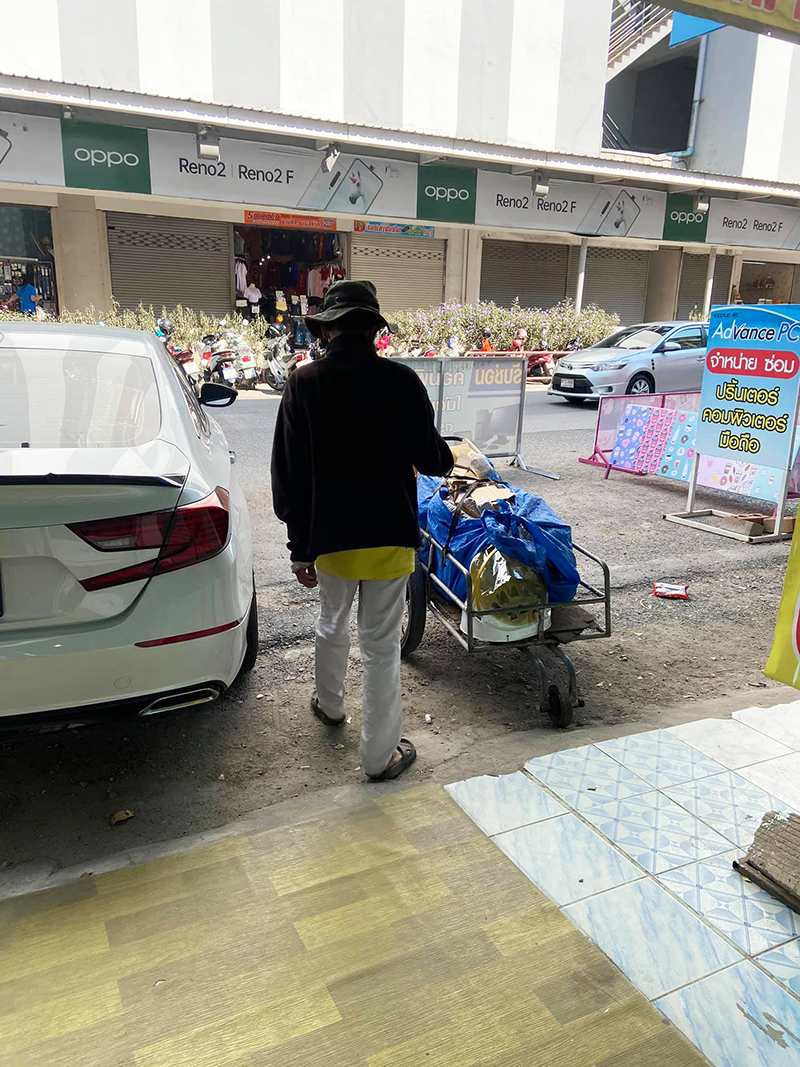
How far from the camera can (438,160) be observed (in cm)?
1897

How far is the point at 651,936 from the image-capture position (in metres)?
2.53

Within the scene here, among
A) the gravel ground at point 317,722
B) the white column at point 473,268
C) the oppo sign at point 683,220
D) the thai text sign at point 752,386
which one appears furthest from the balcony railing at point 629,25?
the gravel ground at point 317,722

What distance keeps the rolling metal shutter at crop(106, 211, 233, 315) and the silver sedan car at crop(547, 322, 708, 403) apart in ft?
32.3

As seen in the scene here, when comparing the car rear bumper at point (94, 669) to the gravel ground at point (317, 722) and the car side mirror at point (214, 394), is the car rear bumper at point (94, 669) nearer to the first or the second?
the gravel ground at point (317, 722)

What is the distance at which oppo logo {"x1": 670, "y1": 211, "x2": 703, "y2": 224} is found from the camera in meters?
23.1

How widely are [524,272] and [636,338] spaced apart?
9717 mm

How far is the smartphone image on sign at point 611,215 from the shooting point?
21734mm

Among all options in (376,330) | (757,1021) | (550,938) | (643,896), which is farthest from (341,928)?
(376,330)

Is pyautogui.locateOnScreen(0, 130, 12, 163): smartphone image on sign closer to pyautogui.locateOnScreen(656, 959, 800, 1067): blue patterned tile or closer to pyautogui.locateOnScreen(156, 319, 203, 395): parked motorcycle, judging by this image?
pyautogui.locateOnScreen(156, 319, 203, 395): parked motorcycle

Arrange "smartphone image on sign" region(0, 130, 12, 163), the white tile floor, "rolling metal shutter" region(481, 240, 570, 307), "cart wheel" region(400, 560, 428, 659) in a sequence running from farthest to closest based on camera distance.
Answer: "rolling metal shutter" region(481, 240, 570, 307)
"smartphone image on sign" region(0, 130, 12, 163)
"cart wheel" region(400, 560, 428, 659)
the white tile floor

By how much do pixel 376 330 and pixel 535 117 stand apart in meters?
20.9

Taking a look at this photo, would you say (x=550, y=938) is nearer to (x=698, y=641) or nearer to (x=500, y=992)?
(x=500, y=992)

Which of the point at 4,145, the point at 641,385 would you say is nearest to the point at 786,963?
the point at 641,385

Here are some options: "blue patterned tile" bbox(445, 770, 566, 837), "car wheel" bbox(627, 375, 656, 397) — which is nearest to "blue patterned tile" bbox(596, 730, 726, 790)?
"blue patterned tile" bbox(445, 770, 566, 837)
